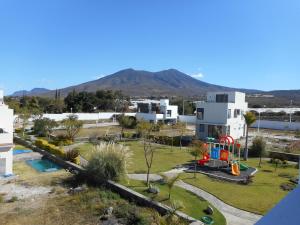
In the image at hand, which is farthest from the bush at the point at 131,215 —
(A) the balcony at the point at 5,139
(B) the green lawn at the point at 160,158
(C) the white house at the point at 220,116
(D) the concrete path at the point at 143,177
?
(C) the white house at the point at 220,116

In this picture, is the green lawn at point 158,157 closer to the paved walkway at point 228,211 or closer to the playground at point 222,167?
the playground at point 222,167

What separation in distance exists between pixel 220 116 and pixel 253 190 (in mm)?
19825

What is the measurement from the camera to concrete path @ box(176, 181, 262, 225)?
40.7 feet

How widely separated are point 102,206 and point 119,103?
64.0 meters

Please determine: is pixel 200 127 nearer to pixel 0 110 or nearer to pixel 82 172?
pixel 82 172

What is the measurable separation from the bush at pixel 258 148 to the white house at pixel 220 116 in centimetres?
694

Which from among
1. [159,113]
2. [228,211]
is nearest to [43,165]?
[228,211]

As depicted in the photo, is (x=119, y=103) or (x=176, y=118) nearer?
(x=176, y=118)

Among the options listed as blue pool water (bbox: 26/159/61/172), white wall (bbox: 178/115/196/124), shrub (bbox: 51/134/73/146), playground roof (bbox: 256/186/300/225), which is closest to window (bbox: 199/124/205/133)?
shrub (bbox: 51/134/73/146)

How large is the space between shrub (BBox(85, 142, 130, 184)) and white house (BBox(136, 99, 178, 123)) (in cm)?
3622

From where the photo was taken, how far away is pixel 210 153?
23.2 metres

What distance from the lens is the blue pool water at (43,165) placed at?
21.5 metres

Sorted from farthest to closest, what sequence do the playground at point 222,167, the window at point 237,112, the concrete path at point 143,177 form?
the window at point 237,112
the playground at point 222,167
the concrete path at point 143,177

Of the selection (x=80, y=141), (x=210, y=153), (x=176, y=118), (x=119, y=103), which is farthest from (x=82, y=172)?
(x=119, y=103)
